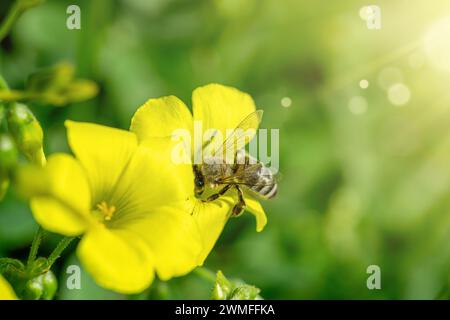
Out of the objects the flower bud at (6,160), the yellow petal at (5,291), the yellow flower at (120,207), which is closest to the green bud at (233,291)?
the yellow flower at (120,207)

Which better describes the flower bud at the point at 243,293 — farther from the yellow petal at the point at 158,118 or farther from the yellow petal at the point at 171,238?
the yellow petal at the point at 158,118

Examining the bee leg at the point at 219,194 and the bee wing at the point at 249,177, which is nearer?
the bee leg at the point at 219,194

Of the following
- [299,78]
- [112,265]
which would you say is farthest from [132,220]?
[299,78]

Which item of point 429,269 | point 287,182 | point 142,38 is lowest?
point 429,269

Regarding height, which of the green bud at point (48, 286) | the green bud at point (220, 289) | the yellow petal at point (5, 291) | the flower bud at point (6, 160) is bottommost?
the green bud at point (220, 289)
